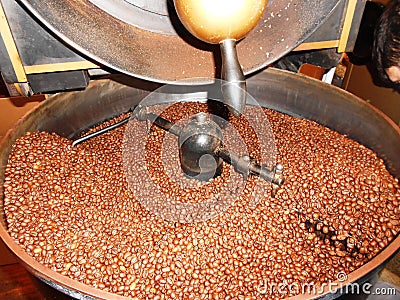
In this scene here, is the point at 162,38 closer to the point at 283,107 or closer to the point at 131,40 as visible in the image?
the point at 131,40

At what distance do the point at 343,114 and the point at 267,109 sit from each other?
0.98 feet

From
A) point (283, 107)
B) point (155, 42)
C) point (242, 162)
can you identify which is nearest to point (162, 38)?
point (155, 42)

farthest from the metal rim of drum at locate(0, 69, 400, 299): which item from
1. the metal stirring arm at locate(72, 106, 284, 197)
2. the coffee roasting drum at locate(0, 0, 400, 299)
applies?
the metal stirring arm at locate(72, 106, 284, 197)

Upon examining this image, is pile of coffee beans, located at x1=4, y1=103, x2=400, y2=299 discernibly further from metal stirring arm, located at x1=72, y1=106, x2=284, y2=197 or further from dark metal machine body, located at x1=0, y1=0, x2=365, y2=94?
dark metal machine body, located at x1=0, y1=0, x2=365, y2=94

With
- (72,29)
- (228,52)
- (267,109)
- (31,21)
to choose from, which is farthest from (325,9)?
(267,109)

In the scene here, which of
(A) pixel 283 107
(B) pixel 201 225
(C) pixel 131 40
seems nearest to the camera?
(C) pixel 131 40

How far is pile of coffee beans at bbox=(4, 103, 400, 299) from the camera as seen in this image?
0.96 m

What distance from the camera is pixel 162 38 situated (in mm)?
809

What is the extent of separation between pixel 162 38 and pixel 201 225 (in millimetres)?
548

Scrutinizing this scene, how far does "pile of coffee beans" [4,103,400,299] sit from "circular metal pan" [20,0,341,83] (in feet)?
1.59

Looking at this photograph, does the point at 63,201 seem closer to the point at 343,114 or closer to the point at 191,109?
the point at 191,109

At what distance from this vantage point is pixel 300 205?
1140mm

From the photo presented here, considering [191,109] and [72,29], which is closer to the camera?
[72,29]

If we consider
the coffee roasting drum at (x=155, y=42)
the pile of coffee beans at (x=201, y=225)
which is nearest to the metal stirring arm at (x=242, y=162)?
the pile of coffee beans at (x=201, y=225)
